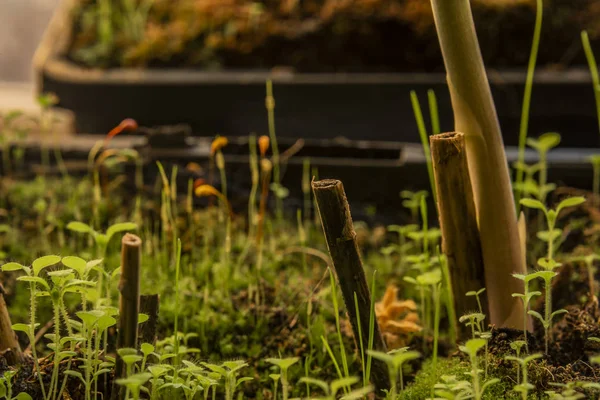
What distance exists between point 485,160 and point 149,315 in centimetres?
62

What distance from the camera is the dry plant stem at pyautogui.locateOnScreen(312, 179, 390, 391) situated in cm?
110

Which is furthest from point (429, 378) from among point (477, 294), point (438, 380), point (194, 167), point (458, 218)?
point (194, 167)

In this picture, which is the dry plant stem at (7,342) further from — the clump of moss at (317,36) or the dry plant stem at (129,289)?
the clump of moss at (317,36)

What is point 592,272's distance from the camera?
65.1 inches

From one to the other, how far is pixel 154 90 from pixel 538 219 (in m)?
1.46

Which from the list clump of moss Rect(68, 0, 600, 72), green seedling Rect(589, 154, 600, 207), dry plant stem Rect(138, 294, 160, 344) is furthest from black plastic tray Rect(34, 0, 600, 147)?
dry plant stem Rect(138, 294, 160, 344)

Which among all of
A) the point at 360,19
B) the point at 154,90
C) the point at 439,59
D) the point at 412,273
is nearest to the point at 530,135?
the point at 439,59

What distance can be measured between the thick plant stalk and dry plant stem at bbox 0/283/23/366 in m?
0.81

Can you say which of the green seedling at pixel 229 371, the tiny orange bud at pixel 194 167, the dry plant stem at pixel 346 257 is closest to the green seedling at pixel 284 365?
the green seedling at pixel 229 371

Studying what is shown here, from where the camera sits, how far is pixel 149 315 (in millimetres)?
Result: 1184

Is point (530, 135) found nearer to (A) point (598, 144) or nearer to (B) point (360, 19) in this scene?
(A) point (598, 144)

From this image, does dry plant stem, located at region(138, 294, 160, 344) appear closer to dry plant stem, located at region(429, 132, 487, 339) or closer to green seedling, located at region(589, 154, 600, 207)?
dry plant stem, located at region(429, 132, 487, 339)

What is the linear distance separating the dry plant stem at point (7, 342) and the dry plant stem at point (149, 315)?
0.20 metres

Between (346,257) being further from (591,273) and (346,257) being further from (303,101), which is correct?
(303,101)
